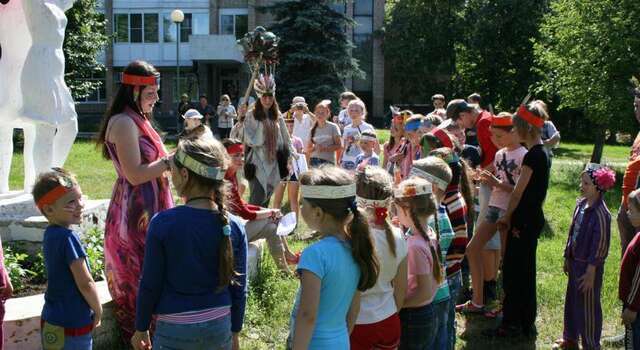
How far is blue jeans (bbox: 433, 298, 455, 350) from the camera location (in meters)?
3.64

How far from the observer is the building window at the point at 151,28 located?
39156 millimetres

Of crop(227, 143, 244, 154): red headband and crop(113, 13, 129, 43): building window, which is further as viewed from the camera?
crop(113, 13, 129, 43): building window

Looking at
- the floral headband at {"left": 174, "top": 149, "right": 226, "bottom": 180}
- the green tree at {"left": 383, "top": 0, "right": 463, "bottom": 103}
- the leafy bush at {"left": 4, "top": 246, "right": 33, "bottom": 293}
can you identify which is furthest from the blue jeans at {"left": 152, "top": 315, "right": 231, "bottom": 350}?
the green tree at {"left": 383, "top": 0, "right": 463, "bottom": 103}

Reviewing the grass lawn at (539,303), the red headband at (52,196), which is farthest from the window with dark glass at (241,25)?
the red headband at (52,196)

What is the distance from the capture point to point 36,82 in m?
5.27

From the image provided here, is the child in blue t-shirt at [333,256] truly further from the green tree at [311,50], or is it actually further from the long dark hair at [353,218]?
the green tree at [311,50]

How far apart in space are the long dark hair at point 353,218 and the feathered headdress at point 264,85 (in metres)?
4.62

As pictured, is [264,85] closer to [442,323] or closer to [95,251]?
[95,251]

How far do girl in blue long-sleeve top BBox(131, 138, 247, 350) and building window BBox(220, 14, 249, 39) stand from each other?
37.2 metres

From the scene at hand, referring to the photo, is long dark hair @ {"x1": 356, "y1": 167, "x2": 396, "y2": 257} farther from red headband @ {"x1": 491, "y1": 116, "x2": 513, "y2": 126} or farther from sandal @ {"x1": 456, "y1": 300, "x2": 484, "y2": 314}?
sandal @ {"x1": 456, "y1": 300, "x2": 484, "y2": 314}

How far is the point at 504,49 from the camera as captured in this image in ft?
106

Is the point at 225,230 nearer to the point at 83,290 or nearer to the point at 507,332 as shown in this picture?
the point at 83,290

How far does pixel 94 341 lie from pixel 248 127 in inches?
151

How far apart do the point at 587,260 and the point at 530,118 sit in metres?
1.17
